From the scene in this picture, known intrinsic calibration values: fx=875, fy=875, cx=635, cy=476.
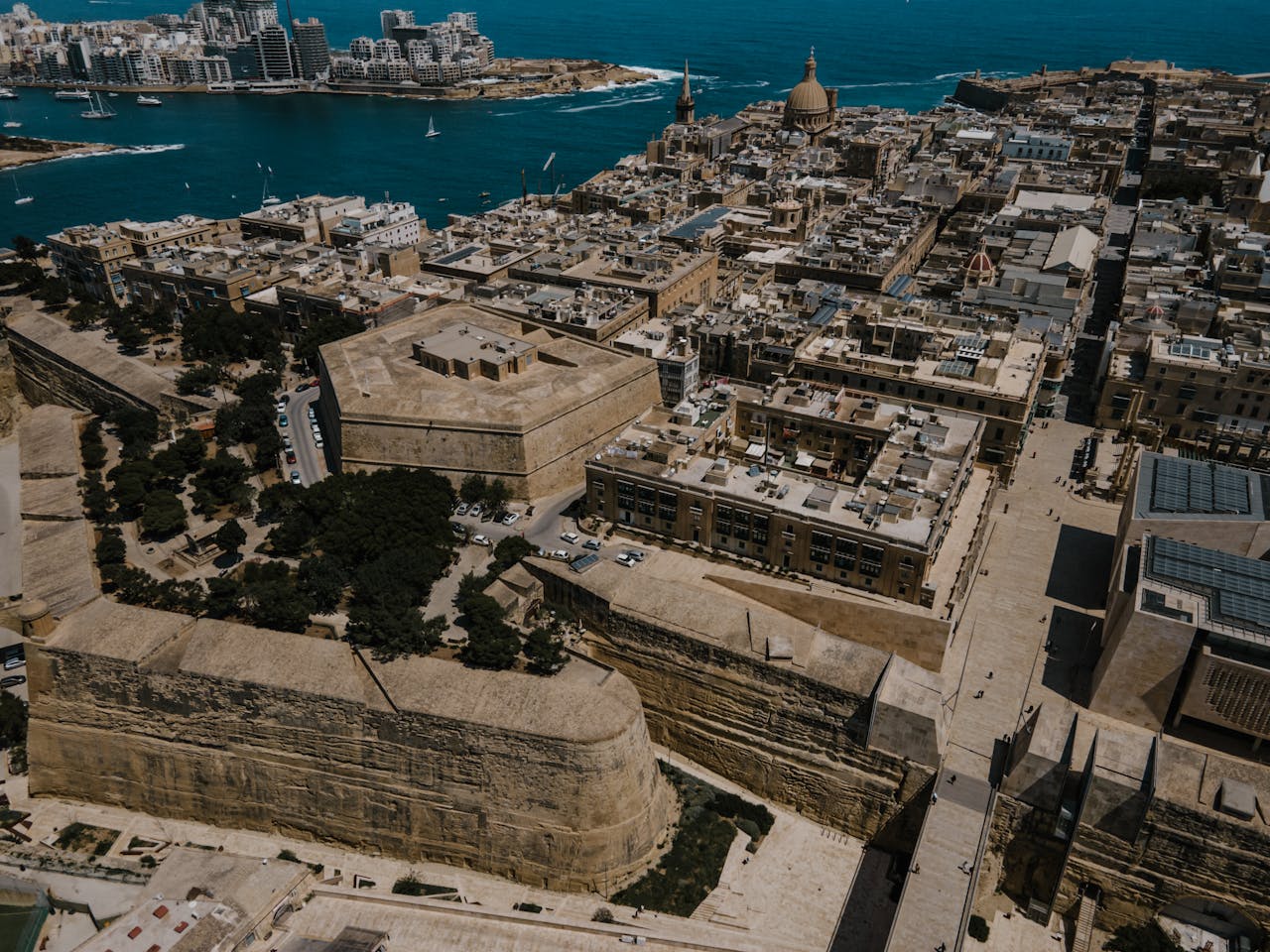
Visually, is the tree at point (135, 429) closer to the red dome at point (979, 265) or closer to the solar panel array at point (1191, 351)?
the red dome at point (979, 265)

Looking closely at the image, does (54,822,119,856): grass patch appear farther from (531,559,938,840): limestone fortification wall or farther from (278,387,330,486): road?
(531,559,938,840): limestone fortification wall

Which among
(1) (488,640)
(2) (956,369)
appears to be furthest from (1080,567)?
(1) (488,640)

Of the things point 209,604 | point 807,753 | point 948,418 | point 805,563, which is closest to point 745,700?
point 807,753

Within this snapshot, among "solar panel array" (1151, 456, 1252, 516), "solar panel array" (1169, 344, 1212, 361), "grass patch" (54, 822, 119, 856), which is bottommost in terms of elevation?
"grass patch" (54, 822, 119, 856)

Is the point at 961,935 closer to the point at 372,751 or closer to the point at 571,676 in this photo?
the point at 571,676

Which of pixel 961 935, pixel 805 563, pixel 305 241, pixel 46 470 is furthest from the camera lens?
pixel 305 241

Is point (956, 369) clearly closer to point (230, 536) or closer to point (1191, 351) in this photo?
point (1191, 351)

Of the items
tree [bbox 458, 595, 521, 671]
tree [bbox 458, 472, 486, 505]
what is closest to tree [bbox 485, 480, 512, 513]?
tree [bbox 458, 472, 486, 505]

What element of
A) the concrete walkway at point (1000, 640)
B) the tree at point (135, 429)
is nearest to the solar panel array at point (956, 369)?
the concrete walkway at point (1000, 640)
